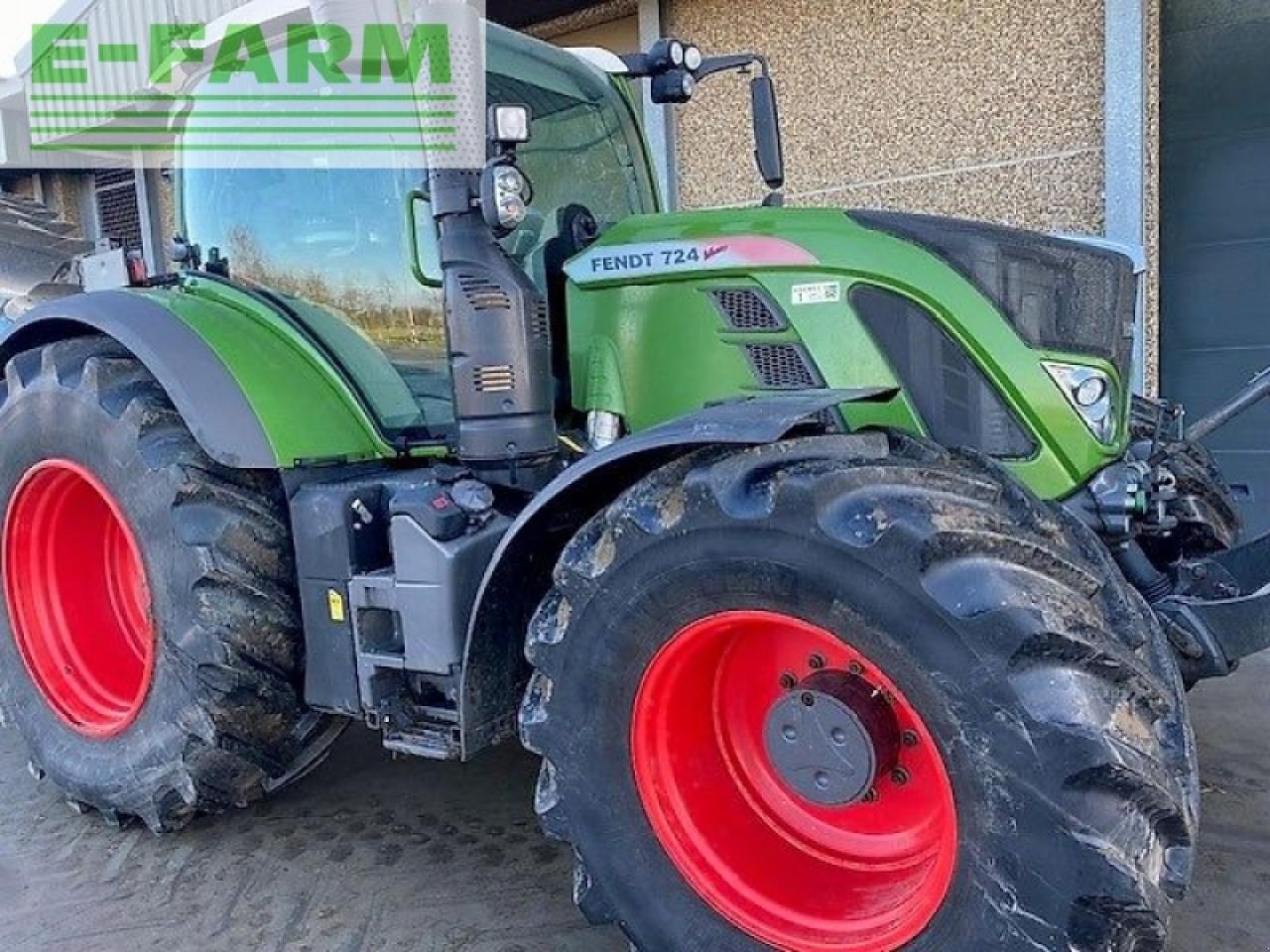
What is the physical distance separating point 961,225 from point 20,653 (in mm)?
3047

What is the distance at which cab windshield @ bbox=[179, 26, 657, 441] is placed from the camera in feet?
9.98

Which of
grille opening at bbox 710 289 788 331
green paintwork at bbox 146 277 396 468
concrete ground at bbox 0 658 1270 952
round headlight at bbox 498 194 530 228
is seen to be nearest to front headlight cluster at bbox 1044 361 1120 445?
grille opening at bbox 710 289 788 331

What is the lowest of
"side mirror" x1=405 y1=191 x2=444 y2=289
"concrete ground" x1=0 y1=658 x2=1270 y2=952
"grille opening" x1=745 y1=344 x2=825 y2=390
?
"concrete ground" x1=0 y1=658 x2=1270 y2=952

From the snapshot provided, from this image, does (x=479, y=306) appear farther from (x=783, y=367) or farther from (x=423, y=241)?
(x=783, y=367)

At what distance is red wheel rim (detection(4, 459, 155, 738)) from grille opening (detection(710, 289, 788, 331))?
6.34 feet

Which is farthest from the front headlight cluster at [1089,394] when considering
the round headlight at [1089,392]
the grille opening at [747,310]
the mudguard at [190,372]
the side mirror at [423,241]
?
the mudguard at [190,372]

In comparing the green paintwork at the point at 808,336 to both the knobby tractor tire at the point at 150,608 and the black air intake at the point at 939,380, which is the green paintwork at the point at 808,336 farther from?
the knobby tractor tire at the point at 150,608

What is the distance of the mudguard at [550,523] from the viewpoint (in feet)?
7.09

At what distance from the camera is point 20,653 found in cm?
350

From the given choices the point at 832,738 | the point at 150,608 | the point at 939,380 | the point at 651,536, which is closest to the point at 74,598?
the point at 150,608

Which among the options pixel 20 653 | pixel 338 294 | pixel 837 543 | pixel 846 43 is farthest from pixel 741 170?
pixel 837 543

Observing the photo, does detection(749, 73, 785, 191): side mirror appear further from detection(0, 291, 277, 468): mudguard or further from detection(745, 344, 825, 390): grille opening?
detection(0, 291, 277, 468): mudguard

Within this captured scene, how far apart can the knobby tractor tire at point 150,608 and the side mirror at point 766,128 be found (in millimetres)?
1661

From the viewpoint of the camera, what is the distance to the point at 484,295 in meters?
2.69
